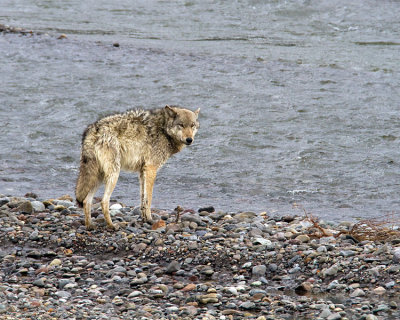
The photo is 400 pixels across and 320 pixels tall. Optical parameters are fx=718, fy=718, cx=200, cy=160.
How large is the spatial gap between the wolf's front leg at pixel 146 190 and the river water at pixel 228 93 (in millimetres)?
1903

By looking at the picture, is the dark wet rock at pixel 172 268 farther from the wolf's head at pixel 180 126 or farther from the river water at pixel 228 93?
the river water at pixel 228 93

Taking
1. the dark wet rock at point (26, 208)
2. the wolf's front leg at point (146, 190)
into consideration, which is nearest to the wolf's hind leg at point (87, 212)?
the wolf's front leg at point (146, 190)

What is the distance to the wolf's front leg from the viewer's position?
1114cm

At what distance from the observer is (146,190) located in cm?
1120

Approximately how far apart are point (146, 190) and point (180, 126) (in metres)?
1.16

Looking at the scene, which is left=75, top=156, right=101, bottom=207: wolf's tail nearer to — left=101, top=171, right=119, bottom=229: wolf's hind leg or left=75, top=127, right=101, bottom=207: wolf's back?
left=75, top=127, right=101, bottom=207: wolf's back

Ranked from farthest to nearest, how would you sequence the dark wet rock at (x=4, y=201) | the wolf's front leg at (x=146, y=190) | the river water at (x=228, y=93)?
the river water at (x=228, y=93), the dark wet rock at (x=4, y=201), the wolf's front leg at (x=146, y=190)

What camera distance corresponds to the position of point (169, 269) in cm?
910

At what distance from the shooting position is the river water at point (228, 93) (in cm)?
1477

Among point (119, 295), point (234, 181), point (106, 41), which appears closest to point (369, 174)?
point (234, 181)

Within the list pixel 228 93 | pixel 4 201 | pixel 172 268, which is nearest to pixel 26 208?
pixel 4 201

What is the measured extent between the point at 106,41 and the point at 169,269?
18.2 metres

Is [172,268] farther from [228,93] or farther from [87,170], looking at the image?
[228,93]

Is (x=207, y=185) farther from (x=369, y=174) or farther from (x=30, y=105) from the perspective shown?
(x=30, y=105)
